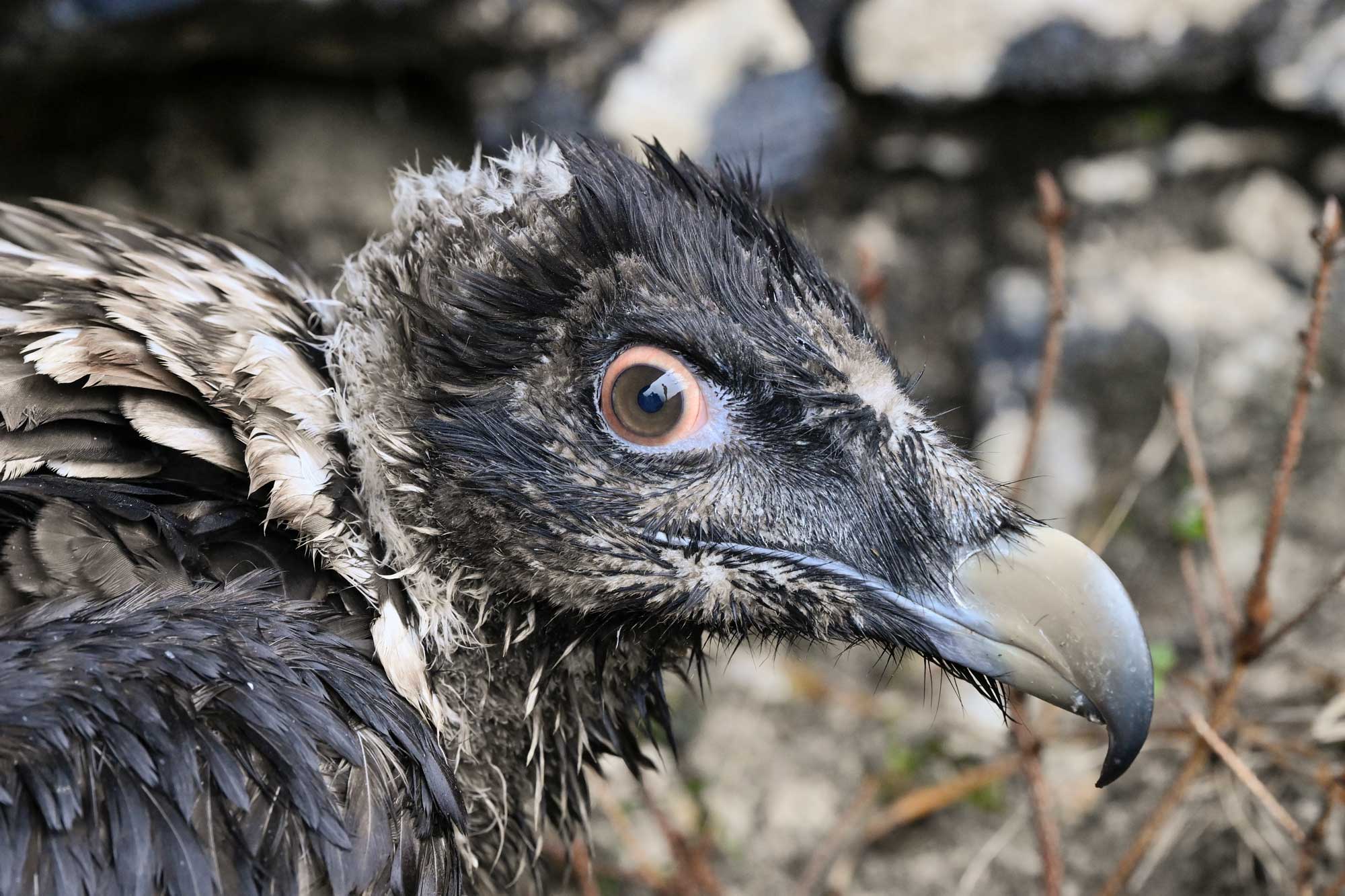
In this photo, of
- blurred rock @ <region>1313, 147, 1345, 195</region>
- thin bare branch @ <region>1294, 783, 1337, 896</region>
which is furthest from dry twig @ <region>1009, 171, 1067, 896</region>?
blurred rock @ <region>1313, 147, 1345, 195</region>

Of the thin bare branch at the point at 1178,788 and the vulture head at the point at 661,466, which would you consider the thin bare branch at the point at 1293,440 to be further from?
the vulture head at the point at 661,466

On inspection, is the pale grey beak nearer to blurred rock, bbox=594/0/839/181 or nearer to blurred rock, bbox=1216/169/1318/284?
blurred rock, bbox=594/0/839/181

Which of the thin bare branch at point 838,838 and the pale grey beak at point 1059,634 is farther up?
the pale grey beak at point 1059,634

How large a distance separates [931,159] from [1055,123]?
360 millimetres

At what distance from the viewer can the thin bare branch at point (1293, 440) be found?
84.3 inches

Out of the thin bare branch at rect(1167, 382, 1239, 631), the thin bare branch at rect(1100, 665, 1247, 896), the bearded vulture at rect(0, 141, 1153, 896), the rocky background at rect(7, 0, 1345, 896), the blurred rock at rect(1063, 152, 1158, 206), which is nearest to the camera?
the bearded vulture at rect(0, 141, 1153, 896)

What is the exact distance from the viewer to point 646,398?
67.7 inches

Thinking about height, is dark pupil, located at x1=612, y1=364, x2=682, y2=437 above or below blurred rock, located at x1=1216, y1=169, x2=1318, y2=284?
above

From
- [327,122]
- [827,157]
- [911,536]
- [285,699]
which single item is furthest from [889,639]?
[327,122]

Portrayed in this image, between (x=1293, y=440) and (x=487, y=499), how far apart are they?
1565mm

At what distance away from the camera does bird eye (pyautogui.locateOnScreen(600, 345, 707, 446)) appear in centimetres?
172

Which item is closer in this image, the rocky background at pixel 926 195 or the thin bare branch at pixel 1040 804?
the thin bare branch at pixel 1040 804

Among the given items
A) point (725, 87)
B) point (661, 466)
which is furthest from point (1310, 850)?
point (725, 87)

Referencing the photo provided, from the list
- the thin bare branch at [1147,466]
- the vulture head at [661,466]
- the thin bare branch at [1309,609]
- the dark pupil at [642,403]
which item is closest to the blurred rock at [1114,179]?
the thin bare branch at [1147,466]
